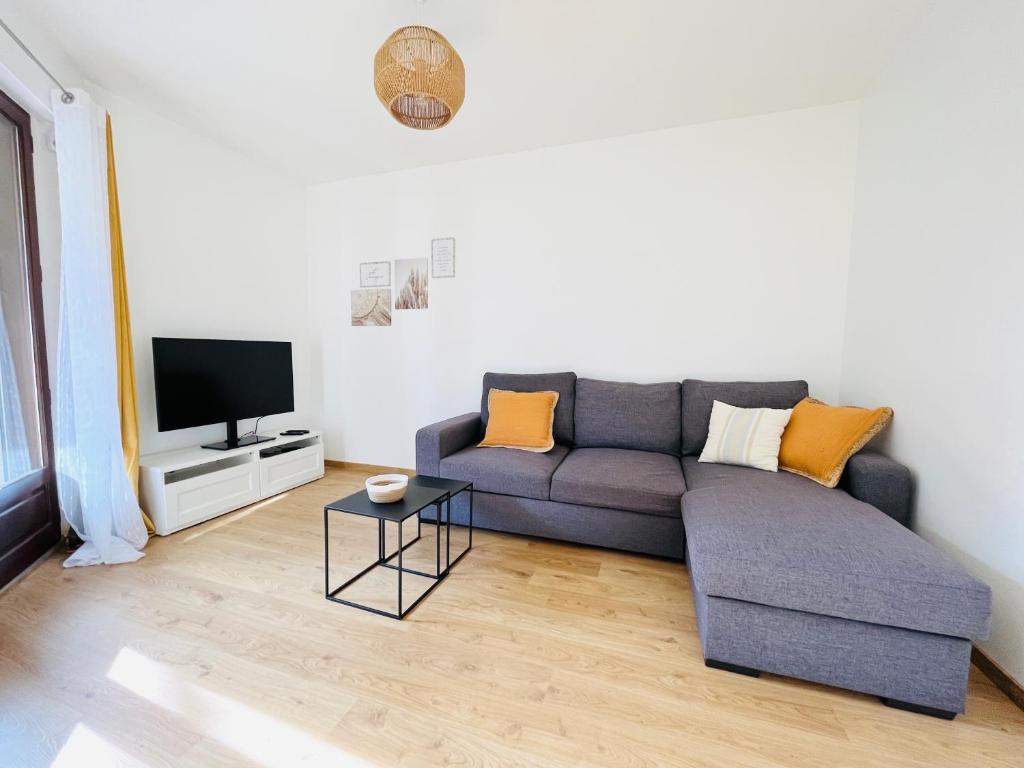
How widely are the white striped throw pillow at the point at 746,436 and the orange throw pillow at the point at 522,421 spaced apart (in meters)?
0.91

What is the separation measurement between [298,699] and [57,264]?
2.45 m

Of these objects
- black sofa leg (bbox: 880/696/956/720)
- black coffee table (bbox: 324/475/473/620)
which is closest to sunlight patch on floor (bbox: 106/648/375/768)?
black coffee table (bbox: 324/475/473/620)

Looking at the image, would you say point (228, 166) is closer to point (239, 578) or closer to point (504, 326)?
point (504, 326)

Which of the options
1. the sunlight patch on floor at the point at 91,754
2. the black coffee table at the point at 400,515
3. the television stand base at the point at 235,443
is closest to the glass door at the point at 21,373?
the television stand base at the point at 235,443

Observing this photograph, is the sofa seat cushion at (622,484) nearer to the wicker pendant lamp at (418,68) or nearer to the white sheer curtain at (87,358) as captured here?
the wicker pendant lamp at (418,68)

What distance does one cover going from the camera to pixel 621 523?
78.0 inches

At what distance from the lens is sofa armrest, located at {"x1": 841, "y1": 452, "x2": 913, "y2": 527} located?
1.65 meters

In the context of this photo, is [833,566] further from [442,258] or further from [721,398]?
[442,258]

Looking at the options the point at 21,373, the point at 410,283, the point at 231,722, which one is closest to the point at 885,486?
the point at 231,722

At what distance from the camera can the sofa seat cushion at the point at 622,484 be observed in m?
1.89

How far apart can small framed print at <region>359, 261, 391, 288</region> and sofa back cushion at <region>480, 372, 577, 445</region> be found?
1284 millimetres

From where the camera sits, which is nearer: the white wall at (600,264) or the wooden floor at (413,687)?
the wooden floor at (413,687)

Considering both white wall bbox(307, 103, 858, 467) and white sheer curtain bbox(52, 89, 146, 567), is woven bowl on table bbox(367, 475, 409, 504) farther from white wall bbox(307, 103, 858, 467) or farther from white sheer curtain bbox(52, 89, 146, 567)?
white wall bbox(307, 103, 858, 467)

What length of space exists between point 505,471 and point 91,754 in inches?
63.3
